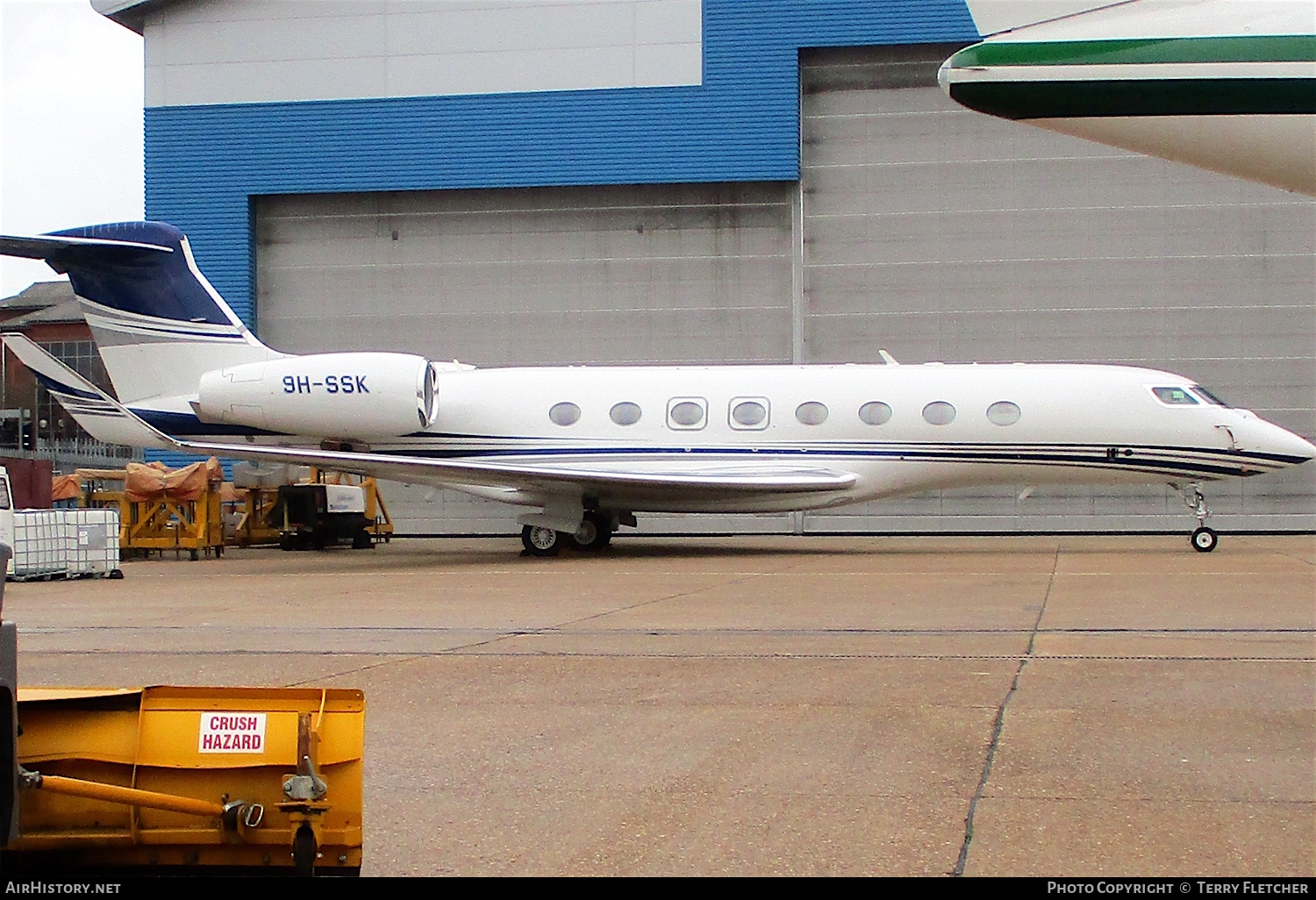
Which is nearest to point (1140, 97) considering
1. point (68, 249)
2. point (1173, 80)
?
point (1173, 80)

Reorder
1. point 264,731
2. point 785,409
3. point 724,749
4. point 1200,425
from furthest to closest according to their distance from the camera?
1. point 785,409
2. point 1200,425
3. point 724,749
4. point 264,731

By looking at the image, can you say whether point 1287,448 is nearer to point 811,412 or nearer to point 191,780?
point 811,412

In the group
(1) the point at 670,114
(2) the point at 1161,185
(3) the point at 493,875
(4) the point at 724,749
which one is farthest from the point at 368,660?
(2) the point at 1161,185

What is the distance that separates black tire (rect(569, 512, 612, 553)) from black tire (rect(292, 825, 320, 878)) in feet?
52.4

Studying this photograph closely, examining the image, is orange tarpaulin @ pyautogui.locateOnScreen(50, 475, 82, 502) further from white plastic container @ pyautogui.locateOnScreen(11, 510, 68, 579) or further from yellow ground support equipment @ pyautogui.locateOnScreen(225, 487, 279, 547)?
white plastic container @ pyautogui.locateOnScreen(11, 510, 68, 579)

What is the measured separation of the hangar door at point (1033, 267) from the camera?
2508cm

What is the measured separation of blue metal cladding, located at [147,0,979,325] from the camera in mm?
25297

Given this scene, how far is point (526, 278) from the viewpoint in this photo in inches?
1065

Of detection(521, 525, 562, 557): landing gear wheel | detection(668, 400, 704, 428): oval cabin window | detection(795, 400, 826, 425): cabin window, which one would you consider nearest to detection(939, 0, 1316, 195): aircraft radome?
detection(795, 400, 826, 425): cabin window

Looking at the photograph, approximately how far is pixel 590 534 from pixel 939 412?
210 inches

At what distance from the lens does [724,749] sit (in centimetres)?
573

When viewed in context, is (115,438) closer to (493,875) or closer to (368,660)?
(368,660)

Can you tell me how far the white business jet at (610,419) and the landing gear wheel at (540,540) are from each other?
0.04 meters

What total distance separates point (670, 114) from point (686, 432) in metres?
8.71
